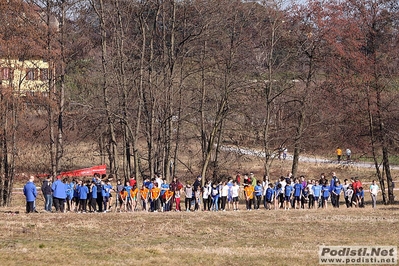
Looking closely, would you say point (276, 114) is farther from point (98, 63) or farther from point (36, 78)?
point (36, 78)

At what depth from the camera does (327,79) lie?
5319 centimetres

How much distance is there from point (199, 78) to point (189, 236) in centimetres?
2778

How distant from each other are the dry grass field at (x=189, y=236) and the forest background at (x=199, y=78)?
517 inches

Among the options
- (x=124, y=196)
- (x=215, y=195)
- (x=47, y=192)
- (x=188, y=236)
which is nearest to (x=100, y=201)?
(x=124, y=196)

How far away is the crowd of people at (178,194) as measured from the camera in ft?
113

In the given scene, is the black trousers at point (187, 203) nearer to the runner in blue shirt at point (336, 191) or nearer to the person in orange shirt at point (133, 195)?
the person in orange shirt at point (133, 195)

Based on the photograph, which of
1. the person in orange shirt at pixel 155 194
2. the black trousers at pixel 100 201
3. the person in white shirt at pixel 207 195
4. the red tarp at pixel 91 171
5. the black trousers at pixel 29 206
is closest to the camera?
the black trousers at pixel 29 206

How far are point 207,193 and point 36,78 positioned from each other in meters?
15.1

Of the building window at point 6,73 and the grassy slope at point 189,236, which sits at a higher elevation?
the building window at point 6,73

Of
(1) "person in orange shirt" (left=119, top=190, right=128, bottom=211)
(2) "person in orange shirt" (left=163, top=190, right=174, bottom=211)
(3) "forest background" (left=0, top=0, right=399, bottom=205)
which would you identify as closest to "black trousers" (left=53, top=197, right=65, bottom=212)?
(1) "person in orange shirt" (left=119, top=190, right=128, bottom=211)

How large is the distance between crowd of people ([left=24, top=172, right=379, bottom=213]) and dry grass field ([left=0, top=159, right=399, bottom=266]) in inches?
94.0

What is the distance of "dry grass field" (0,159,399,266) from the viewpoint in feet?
72.5

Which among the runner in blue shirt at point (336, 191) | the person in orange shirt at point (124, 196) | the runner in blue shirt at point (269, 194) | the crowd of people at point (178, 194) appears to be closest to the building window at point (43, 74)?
the crowd of people at point (178, 194)

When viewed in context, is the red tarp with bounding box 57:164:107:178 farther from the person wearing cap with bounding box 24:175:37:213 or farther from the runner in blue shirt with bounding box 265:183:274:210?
the person wearing cap with bounding box 24:175:37:213
